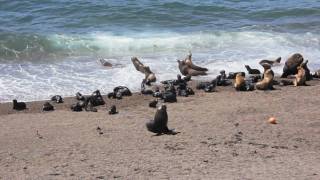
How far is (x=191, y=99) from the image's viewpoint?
1212 cm

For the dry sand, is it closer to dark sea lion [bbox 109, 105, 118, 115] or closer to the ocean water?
dark sea lion [bbox 109, 105, 118, 115]

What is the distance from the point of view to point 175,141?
8.94m

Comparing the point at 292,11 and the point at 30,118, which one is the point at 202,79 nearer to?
the point at 30,118

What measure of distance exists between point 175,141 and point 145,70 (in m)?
5.38

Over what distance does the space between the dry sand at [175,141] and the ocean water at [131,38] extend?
2.16 metres

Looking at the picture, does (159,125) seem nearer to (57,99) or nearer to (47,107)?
(47,107)

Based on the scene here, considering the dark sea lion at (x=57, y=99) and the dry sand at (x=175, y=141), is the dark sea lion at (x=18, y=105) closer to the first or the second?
the dry sand at (x=175, y=141)

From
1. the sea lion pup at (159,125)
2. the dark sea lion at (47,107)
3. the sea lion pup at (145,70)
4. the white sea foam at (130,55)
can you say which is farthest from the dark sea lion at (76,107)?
the sea lion pup at (145,70)

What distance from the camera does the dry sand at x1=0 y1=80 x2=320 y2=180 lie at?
769cm

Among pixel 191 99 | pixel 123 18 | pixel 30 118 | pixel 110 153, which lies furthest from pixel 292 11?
pixel 110 153

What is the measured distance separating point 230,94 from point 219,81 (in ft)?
2.91

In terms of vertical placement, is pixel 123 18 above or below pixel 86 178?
above

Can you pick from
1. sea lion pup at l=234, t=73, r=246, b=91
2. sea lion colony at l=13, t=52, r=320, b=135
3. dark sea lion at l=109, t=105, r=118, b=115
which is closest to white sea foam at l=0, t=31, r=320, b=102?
sea lion colony at l=13, t=52, r=320, b=135

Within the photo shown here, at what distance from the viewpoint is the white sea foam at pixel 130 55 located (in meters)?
13.4
